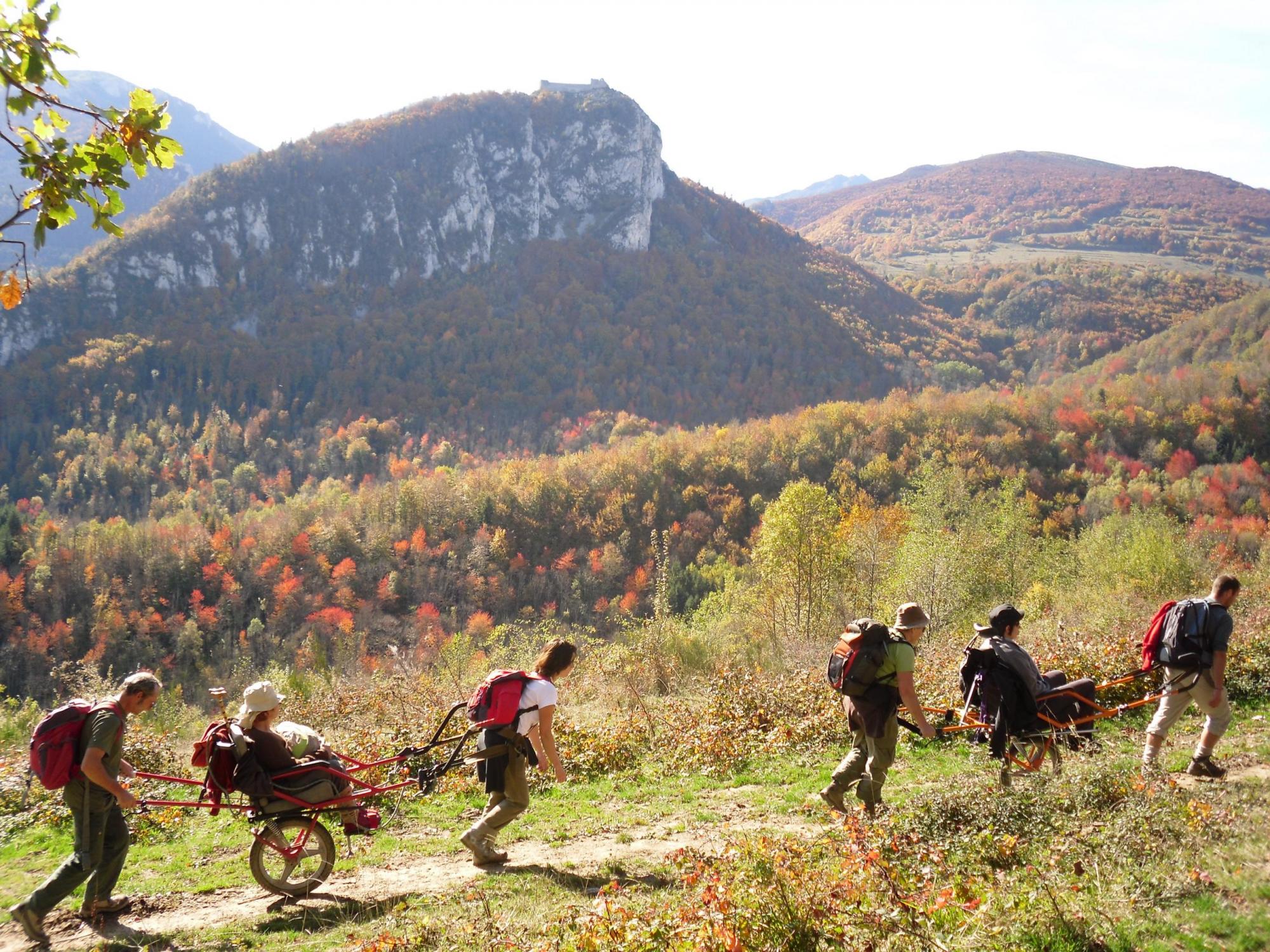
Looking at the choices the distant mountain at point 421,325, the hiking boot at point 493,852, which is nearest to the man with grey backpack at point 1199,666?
the hiking boot at point 493,852

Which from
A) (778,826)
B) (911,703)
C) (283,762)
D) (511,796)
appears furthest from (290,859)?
(911,703)

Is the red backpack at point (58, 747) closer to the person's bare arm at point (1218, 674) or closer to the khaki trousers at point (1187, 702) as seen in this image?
the khaki trousers at point (1187, 702)

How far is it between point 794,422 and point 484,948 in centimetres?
8421

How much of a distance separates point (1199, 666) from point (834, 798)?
3997 millimetres

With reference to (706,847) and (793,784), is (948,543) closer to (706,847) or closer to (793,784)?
(793,784)

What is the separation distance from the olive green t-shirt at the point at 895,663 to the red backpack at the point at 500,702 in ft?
10.3

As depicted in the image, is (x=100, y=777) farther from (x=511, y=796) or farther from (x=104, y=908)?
(x=511, y=796)

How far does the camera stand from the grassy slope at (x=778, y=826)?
4500 mm

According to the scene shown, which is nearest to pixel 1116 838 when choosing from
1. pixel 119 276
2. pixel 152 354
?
pixel 152 354

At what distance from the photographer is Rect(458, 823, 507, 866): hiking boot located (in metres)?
7.07

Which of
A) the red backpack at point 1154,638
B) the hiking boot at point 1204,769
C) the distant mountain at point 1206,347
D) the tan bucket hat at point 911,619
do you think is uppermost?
the distant mountain at point 1206,347

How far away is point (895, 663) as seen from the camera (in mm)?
6668

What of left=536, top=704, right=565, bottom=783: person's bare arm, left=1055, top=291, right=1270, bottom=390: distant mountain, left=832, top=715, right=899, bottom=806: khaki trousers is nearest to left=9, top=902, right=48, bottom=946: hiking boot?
left=536, top=704, right=565, bottom=783: person's bare arm

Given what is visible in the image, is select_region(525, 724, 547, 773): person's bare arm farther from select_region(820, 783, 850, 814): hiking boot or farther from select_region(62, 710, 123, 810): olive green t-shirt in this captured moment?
select_region(62, 710, 123, 810): olive green t-shirt
